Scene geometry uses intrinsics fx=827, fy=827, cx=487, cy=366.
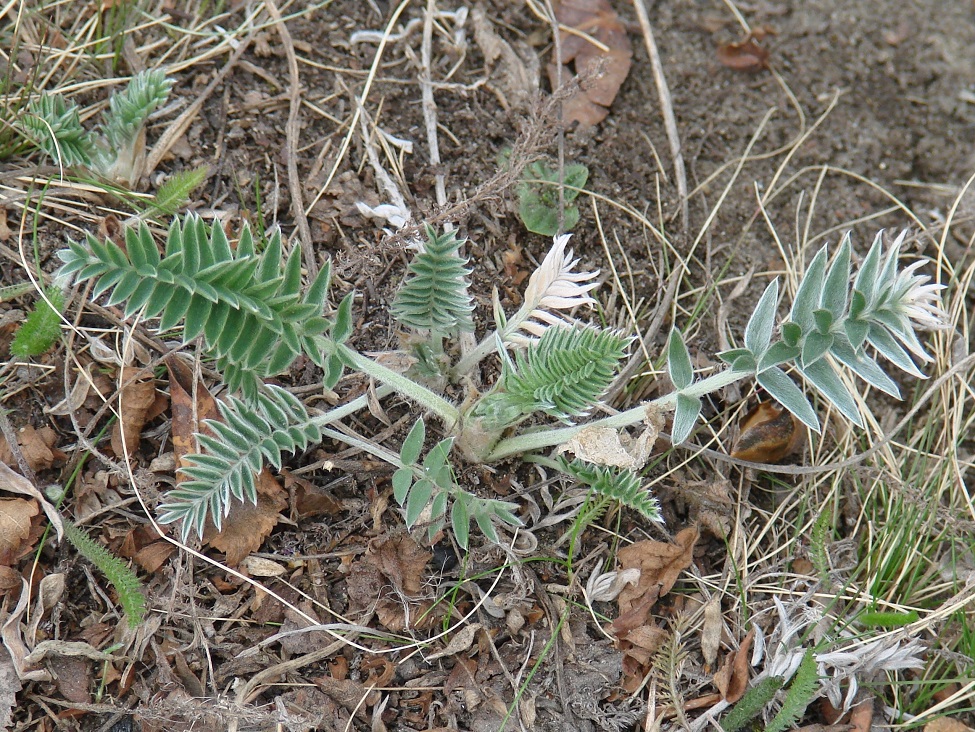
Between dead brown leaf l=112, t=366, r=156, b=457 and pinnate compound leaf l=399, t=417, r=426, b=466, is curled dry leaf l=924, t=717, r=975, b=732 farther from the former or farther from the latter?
dead brown leaf l=112, t=366, r=156, b=457

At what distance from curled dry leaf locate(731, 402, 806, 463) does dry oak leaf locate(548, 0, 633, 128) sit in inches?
48.5

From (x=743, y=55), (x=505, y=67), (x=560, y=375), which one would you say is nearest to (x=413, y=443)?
(x=560, y=375)

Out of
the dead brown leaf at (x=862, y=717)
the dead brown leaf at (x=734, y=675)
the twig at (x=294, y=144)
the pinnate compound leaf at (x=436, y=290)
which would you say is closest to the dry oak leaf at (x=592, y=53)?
the twig at (x=294, y=144)

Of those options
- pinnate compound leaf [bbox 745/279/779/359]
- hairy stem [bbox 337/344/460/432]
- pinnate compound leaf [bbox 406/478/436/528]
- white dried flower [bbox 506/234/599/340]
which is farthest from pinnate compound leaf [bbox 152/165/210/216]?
pinnate compound leaf [bbox 745/279/779/359]

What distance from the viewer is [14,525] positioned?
7.10 feet

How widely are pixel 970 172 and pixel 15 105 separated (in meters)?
3.51

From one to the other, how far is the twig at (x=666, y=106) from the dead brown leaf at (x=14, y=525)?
7.40ft

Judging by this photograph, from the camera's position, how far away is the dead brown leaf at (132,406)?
7.59 ft

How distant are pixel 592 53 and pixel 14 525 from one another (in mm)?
2501

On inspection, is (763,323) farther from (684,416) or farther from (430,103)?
(430,103)

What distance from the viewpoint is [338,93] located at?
2.91 meters

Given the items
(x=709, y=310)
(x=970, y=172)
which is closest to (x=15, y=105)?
(x=709, y=310)

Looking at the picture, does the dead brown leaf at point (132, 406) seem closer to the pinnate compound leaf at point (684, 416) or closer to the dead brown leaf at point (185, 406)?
the dead brown leaf at point (185, 406)

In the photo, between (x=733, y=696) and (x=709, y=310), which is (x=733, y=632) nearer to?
(x=733, y=696)
